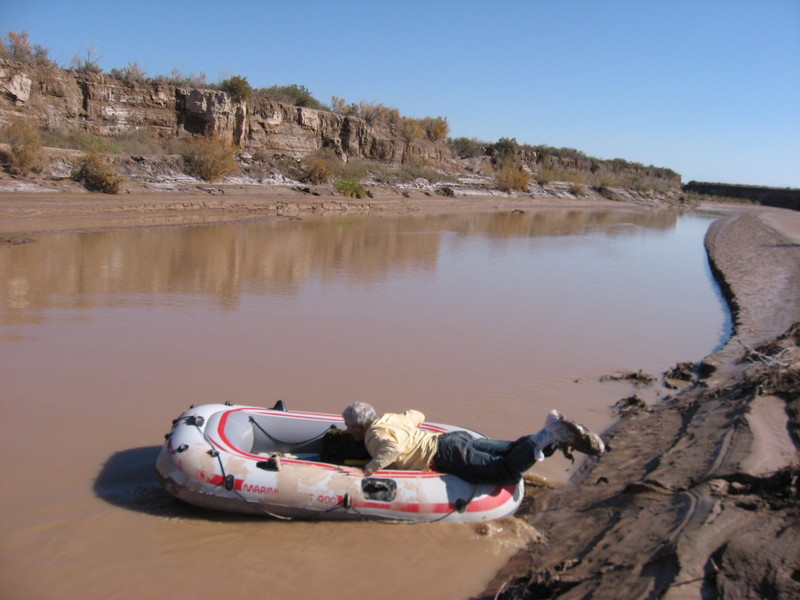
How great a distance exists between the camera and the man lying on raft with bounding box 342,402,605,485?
398cm

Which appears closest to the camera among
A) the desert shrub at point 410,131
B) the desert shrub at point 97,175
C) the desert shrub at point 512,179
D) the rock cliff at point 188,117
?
the desert shrub at point 97,175

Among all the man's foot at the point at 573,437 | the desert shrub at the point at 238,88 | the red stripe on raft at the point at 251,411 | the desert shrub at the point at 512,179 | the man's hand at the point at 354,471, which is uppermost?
the desert shrub at the point at 238,88

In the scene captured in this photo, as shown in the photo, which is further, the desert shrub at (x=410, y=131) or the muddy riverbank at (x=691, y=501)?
the desert shrub at (x=410, y=131)

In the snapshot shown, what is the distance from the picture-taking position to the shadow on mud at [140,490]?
4.13 meters

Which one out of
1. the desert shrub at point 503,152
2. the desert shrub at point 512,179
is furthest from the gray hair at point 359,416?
the desert shrub at point 503,152

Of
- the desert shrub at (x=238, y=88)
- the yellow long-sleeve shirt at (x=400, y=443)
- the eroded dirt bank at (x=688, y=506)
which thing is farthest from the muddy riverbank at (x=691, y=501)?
the desert shrub at (x=238, y=88)

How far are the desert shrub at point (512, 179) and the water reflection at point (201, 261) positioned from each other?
67.7 ft

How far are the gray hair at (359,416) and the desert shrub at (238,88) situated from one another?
2653 cm

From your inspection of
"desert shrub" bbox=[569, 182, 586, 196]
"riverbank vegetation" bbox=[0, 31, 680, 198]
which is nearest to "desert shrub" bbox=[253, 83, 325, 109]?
"riverbank vegetation" bbox=[0, 31, 680, 198]

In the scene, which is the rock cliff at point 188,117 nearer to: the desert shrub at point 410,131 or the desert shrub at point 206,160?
the desert shrub at point 410,131

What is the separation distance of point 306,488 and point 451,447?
1.01 meters

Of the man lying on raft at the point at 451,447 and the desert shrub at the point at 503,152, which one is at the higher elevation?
the desert shrub at the point at 503,152

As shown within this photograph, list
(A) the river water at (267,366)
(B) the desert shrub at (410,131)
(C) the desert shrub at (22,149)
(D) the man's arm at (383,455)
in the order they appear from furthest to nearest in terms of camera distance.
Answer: (B) the desert shrub at (410,131) → (C) the desert shrub at (22,149) → (D) the man's arm at (383,455) → (A) the river water at (267,366)

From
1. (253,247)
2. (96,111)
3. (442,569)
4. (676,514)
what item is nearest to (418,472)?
(442,569)
